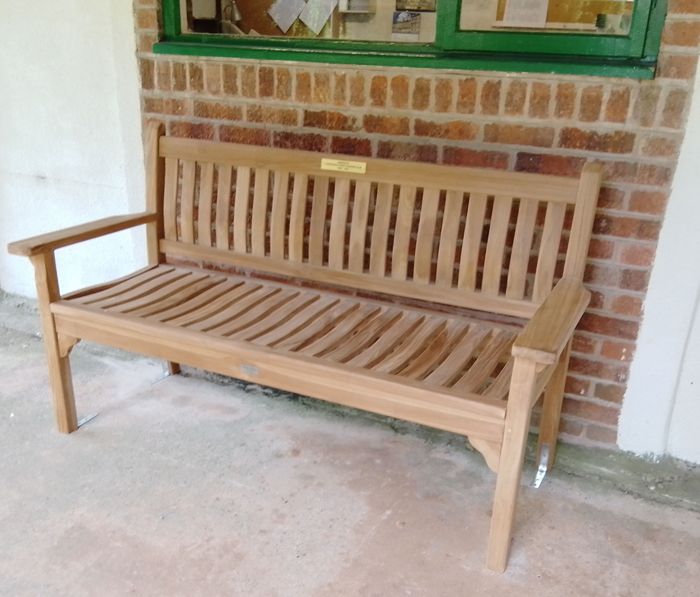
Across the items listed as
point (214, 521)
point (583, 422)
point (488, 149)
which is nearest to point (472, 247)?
point (488, 149)

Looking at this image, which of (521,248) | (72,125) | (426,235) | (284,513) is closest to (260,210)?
(426,235)

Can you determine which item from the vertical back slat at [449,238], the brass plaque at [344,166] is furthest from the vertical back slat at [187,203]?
the vertical back slat at [449,238]

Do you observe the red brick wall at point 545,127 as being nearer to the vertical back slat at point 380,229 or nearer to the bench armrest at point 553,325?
the vertical back slat at point 380,229

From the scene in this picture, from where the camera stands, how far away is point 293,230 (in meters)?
2.32

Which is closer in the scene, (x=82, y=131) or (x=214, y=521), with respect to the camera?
(x=214, y=521)

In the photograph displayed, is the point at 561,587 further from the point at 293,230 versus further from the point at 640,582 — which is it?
the point at 293,230

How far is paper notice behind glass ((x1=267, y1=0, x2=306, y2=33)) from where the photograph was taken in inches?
100

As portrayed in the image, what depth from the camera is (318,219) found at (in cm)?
229

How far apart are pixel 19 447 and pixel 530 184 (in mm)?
1914

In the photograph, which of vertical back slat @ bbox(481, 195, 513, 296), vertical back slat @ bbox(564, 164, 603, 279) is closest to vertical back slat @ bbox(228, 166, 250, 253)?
vertical back slat @ bbox(481, 195, 513, 296)

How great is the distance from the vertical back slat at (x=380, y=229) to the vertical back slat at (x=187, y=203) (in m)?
0.72

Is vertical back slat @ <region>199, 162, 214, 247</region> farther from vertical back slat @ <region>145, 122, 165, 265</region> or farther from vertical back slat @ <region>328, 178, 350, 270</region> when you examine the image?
vertical back slat @ <region>328, 178, 350, 270</region>

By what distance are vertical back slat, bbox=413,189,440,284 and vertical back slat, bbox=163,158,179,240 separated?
962mm

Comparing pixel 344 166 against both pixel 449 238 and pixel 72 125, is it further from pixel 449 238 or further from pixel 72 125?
pixel 72 125
